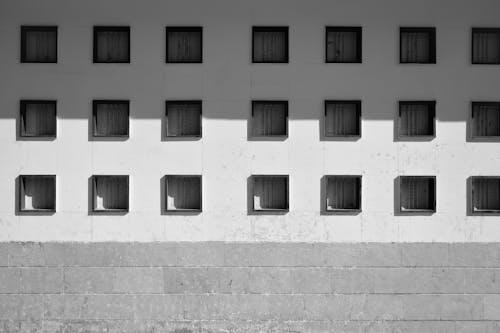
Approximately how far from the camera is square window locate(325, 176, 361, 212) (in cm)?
1877

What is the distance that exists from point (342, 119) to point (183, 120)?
415cm

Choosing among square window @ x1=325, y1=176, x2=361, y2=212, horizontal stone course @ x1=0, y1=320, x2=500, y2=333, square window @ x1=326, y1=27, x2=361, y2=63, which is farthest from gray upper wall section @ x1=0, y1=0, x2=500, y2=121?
horizontal stone course @ x1=0, y1=320, x2=500, y2=333

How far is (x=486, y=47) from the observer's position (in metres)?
18.9

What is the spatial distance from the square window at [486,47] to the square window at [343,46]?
305 centimetres

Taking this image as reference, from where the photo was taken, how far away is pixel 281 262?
1864 centimetres

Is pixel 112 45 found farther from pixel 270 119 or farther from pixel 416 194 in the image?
pixel 416 194

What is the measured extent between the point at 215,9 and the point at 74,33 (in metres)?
3.69

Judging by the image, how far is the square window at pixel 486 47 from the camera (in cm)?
1886

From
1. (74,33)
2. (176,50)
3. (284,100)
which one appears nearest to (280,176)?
(284,100)

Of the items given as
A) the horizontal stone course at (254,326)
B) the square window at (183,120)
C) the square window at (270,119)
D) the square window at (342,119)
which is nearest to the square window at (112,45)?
the square window at (183,120)

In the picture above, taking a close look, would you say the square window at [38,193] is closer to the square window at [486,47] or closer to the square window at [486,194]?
the square window at [486,194]

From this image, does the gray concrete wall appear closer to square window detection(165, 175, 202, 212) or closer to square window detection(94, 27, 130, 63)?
square window detection(165, 175, 202, 212)

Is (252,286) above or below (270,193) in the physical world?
below

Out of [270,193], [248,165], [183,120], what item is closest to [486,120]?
[270,193]
